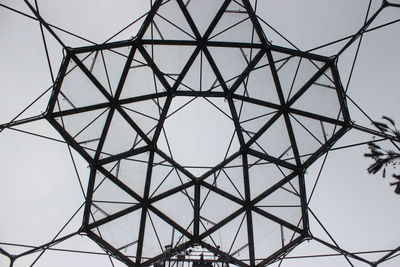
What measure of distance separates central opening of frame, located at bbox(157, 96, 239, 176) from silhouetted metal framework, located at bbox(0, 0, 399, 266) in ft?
0.61

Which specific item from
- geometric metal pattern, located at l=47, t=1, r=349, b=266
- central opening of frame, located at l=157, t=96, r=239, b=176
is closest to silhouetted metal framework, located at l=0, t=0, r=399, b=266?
geometric metal pattern, located at l=47, t=1, r=349, b=266

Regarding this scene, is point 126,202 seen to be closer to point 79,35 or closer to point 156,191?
point 156,191

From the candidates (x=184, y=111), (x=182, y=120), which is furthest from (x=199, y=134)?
(x=184, y=111)

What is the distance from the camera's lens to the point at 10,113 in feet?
60.1

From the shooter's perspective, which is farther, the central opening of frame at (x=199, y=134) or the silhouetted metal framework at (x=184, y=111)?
the central opening of frame at (x=199, y=134)

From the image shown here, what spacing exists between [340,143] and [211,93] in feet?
23.7

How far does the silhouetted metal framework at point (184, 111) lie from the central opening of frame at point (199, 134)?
0.19 metres

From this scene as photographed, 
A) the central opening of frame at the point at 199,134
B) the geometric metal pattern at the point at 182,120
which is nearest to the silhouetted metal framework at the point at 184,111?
the geometric metal pattern at the point at 182,120

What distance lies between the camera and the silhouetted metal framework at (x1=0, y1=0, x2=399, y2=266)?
1859 cm

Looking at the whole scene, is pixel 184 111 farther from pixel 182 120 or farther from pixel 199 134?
pixel 199 134

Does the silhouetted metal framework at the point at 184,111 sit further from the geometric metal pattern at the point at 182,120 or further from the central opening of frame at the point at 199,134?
the central opening of frame at the point at 199,134

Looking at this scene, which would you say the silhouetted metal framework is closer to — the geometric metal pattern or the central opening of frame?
the geometric metal pattern

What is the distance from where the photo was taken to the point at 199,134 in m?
23.2

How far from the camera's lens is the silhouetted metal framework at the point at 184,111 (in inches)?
732
